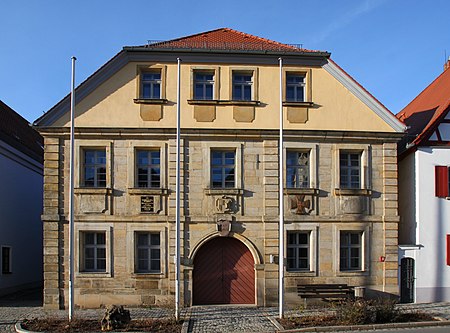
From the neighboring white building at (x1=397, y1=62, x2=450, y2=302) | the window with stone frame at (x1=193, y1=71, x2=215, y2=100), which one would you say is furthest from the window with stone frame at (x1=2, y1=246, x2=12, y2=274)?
the neighboring white building at (x1=397, y1=62, x2=450, y2=302)

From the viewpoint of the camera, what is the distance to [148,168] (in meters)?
17.0

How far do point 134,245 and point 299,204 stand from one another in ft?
19.6

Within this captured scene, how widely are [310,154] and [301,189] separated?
1.35 metres

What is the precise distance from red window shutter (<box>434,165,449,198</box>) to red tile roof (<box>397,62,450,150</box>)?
126cm

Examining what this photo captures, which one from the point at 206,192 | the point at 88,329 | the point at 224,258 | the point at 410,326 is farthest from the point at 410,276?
the point at 88,329

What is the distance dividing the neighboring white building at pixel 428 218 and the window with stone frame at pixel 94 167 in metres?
11.1

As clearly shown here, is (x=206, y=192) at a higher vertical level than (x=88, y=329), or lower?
higher

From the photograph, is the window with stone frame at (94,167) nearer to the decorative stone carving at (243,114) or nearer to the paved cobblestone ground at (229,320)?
the decorative stone carving at (243,114)

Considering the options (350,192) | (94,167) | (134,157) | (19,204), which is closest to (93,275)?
(94,167)

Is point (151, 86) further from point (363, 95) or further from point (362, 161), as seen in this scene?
point (362, 161)

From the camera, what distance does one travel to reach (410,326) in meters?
13.6

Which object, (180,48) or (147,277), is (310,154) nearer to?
(180,48)

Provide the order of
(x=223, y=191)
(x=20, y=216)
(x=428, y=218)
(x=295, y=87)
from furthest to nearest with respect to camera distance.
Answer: (x=20, y=216) → (x=295, y=87) → (x=428, y=218) → (x=223, y=191)

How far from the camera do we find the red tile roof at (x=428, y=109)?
1752 cm
